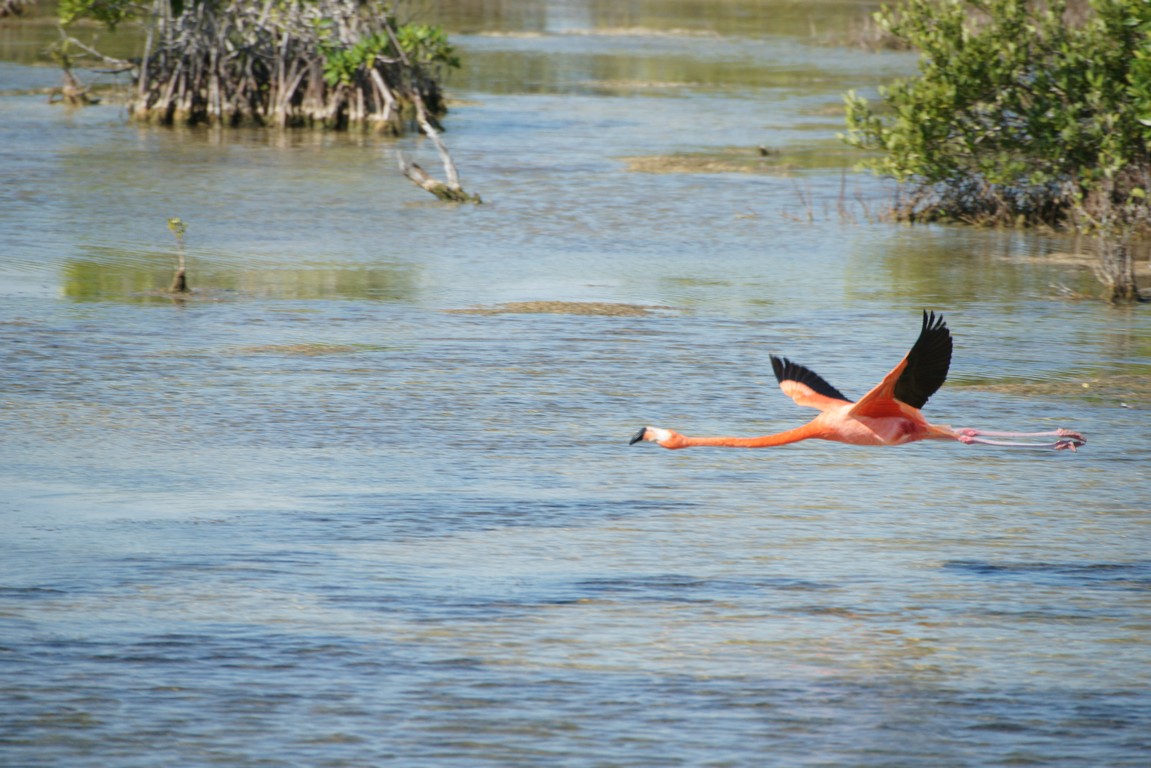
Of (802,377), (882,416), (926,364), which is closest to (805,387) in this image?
(802,377)

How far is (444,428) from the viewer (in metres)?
9.57

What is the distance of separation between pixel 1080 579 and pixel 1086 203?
1076 cm

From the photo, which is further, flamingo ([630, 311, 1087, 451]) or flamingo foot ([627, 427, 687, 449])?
flamingo foot ([627, 427, 687, 449])

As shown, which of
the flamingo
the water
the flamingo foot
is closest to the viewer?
the water

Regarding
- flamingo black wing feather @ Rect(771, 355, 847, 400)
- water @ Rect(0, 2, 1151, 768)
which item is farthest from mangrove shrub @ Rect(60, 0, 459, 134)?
flamingo black wing feather @ Rect(771, 355, 847, 400)

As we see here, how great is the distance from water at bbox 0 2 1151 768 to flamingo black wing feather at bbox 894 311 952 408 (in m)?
0.89

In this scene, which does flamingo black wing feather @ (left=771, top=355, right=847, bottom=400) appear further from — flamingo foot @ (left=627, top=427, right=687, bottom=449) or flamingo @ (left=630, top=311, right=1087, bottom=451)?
flamingo foot @ (left=627, top=427, right=687, bottom=449)

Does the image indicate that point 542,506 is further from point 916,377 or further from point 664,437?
point 916,377

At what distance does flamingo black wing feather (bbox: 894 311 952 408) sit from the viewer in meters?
6.21

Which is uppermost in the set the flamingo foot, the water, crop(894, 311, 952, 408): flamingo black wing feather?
crop(894, 311, 952, 408): flamingo black wing feather

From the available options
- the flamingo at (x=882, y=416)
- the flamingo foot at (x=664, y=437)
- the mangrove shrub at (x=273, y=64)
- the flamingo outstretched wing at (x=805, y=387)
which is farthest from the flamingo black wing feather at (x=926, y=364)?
the mangrove shrub at (x=273, y=64)

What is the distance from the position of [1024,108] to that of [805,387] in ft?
33.4

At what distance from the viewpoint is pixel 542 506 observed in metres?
8.12

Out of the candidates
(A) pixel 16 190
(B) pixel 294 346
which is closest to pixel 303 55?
(A) pixel 16 190
